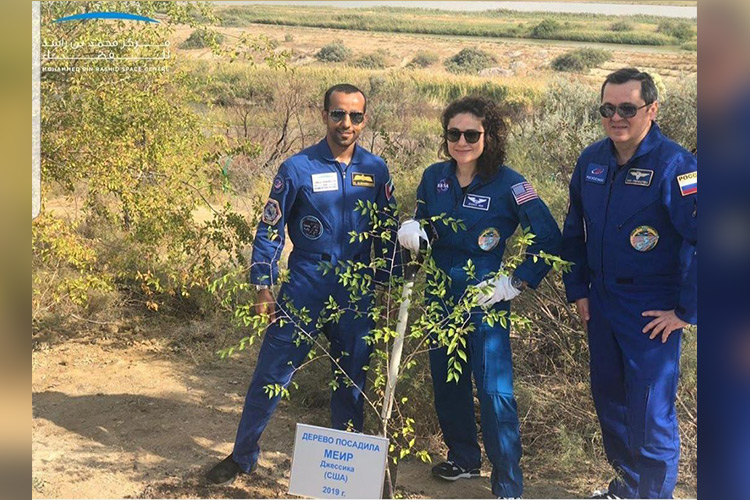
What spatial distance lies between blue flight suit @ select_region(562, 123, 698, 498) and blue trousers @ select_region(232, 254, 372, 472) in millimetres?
1160

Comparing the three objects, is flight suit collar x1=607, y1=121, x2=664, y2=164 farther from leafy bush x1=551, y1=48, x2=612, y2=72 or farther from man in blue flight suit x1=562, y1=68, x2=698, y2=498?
leafy bush x1=551, y1=48, x2=612, y2=72

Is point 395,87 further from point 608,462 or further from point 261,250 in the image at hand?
point 608,462

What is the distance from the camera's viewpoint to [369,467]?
4086mm

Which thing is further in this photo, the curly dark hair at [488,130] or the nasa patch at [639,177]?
the curly dark hair at [488,130]

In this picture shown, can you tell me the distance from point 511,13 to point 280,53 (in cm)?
149

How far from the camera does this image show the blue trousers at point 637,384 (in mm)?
4152

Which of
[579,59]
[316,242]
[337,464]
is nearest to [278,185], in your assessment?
[316,242]

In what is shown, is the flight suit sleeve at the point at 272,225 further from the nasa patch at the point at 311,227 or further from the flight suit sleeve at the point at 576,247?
the flight suit sleeve at the point at 576,247

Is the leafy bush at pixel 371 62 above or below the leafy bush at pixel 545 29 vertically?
below

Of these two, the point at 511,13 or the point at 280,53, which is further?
the point at 280,53

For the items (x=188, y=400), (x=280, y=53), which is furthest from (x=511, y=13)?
(x=188, y=400)

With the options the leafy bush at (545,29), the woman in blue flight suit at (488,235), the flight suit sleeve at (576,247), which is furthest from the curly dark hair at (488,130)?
the leafy bush at (545,29)

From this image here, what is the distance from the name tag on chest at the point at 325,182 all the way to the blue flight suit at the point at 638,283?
48.0 inches

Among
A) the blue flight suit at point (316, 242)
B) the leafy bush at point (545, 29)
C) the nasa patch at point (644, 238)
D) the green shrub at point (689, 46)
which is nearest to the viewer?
the nasa patch at point (644, 238)
